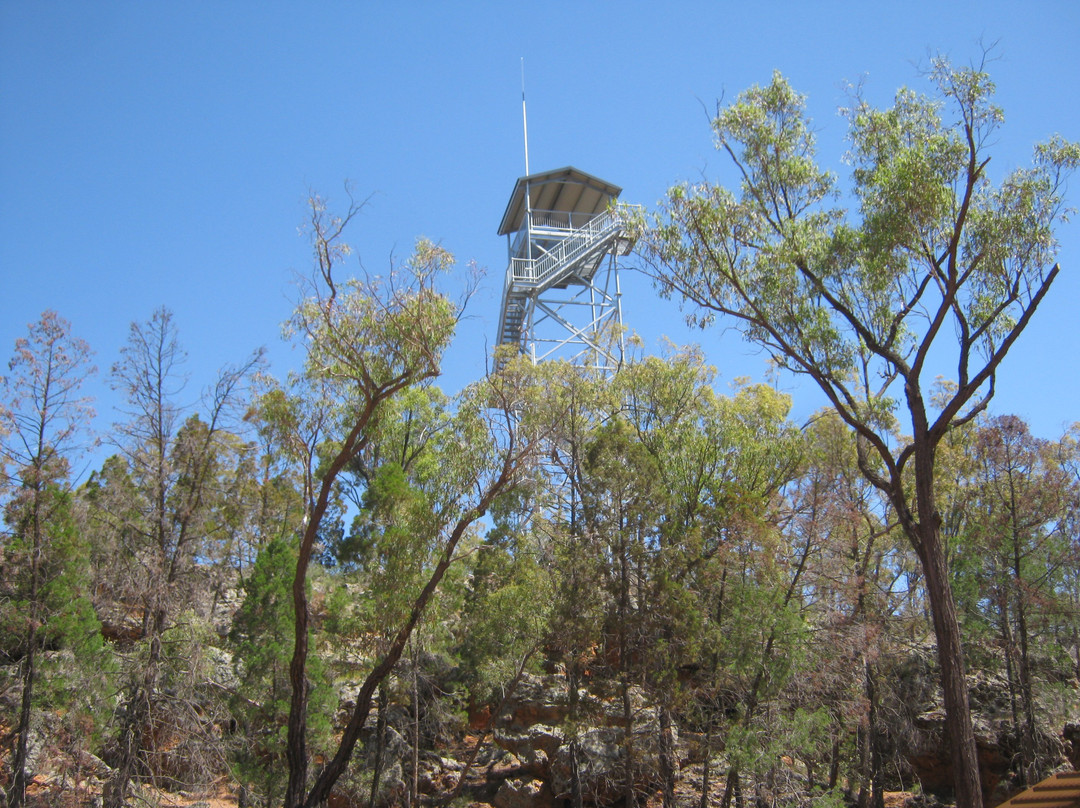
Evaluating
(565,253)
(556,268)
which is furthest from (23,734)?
(565,253)

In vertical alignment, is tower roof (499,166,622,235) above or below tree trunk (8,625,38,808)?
above

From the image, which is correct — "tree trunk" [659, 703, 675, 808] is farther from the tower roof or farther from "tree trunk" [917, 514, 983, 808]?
the tower roof

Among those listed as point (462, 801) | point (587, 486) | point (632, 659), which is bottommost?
point (462, 801)

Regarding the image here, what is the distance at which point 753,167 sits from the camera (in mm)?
14391

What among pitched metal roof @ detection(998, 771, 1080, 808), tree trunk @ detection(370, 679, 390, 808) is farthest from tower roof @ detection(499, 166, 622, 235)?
pitched metal roof @ detection(998, 771, 1080, 808)

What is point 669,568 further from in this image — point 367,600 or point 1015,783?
point 1015,783

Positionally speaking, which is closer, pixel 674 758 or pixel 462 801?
pixel 674 758

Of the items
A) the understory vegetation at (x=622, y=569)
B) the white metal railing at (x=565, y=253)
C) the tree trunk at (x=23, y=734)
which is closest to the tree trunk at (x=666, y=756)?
the understory vegetation at (x=622, y=569)

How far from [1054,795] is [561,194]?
28498 mm

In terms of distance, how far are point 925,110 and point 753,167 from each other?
2.76 metres

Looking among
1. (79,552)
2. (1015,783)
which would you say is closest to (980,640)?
(1015,783)

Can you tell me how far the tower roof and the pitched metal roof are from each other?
26.5m

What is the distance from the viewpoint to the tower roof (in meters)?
32.2

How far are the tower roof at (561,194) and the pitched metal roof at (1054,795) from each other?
2651cm
